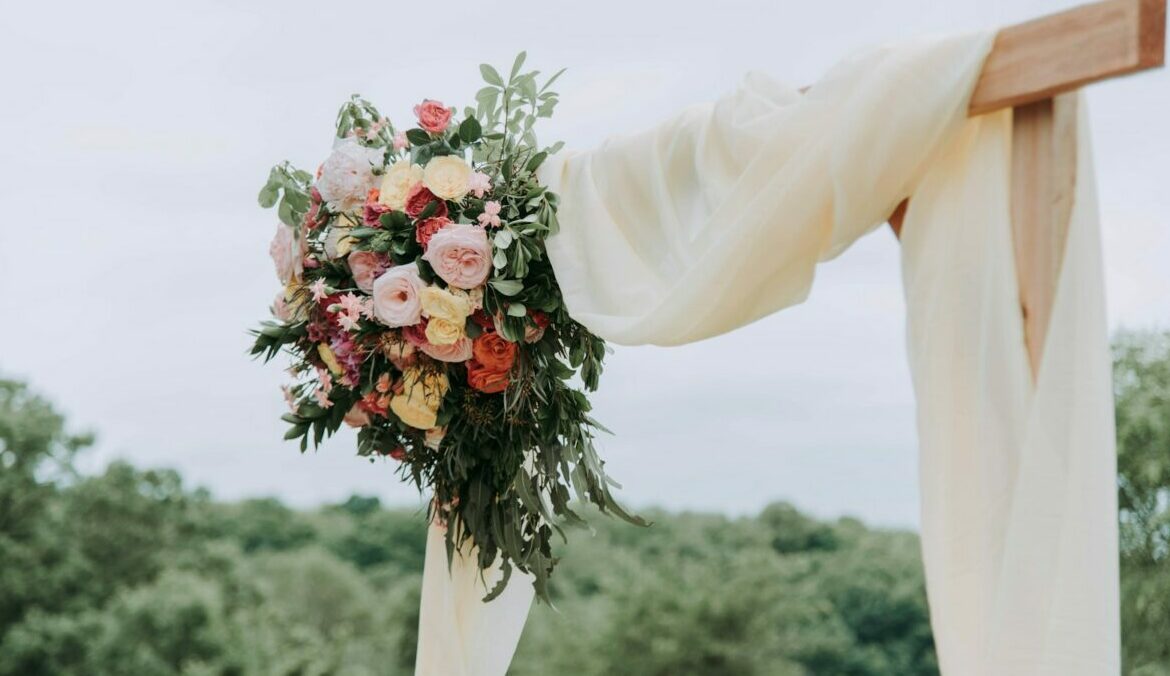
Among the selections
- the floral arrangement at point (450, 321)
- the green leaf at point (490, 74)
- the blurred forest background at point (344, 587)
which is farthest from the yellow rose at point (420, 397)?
the blurred forest background at point (344, 587)

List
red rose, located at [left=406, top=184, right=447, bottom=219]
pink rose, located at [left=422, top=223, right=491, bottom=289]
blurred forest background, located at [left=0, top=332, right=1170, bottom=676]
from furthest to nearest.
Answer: blurred forest background, located at [left=0, top=332, right=1170, bottom=676]
red rose, located at [left=406, top=184, right=447, bottom=219]
pink rose, located at [left=422, top=223, right=491, bottom=289]

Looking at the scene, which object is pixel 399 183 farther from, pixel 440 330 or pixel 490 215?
pixel 440 330

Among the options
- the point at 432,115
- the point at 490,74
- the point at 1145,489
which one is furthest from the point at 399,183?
the point at 1145,489

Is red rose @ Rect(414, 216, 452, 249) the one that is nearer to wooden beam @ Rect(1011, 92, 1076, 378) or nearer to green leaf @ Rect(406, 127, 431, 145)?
green leaf @ Rect(406, 127, 431, 145)

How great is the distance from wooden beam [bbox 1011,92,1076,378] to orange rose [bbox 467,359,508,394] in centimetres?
122

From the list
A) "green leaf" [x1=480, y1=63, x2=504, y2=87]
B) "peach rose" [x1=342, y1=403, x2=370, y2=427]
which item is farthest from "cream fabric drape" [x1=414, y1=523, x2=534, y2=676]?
"green leaf" [x1=480, y1=63, x2=504, y2=87]

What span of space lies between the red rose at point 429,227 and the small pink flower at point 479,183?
0.08 meters

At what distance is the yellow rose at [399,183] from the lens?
255cm

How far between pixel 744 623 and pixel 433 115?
12560mm

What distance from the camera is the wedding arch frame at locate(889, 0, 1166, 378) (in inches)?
59.6

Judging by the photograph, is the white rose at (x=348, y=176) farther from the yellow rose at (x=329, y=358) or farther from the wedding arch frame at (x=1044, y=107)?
the wedding arch frame at (x=1044, y=107)

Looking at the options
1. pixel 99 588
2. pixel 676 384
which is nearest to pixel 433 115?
pixel 676 384

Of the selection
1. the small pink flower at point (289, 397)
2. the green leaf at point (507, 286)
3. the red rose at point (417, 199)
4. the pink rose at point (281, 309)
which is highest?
the red rose at point (417, 199)

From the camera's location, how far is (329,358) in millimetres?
2656
